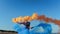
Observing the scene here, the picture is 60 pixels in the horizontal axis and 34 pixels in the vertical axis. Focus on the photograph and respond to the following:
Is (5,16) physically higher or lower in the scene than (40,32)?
higher

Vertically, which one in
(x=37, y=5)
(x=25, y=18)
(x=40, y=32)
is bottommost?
(x=40, y=32)

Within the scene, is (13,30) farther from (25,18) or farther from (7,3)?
(7,3)

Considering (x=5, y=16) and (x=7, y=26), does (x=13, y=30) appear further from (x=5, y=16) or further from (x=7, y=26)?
(x=5, y=16)

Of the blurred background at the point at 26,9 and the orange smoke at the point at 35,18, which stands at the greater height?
the blurred background at the point at 26,9

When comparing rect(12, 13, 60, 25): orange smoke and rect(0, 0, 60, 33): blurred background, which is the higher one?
rect(0, 0, 60, 33): blurred background

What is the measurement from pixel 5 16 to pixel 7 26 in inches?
4.6

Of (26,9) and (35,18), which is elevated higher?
(26,9)

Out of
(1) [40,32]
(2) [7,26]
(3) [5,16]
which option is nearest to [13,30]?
(2) [7,26]

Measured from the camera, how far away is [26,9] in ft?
4.26

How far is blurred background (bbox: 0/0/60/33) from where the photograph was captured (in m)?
1.28

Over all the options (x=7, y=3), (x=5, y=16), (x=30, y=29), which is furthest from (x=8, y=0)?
(x=30, y=29)

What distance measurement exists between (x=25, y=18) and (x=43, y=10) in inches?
8.6

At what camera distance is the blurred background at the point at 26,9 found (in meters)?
1.28

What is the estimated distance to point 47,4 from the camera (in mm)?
1301
